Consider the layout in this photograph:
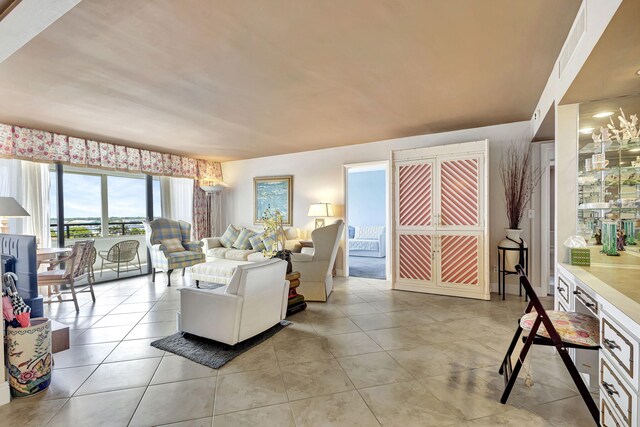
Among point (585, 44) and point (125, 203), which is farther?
point (125, 203)

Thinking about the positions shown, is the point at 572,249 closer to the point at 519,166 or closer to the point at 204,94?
the point at 519,166

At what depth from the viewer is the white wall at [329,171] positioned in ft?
14.7

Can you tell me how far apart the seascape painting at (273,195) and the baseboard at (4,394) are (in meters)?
4.80

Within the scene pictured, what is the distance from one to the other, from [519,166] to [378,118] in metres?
2.15

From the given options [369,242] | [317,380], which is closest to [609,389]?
[317,380]

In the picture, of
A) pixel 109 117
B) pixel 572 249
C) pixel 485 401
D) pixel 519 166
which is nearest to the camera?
pixel 485 401

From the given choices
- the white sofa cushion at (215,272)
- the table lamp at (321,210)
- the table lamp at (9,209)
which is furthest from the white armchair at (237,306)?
the table lamp at (321,210)

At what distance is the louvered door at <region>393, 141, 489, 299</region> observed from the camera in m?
4.22

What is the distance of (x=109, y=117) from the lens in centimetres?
388

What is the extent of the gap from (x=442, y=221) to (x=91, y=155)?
5808mm

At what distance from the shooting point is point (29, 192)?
14.6ft

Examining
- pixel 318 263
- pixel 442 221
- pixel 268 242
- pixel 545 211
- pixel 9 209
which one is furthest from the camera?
pixel 268 242

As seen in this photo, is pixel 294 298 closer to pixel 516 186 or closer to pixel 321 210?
pixel 321 210

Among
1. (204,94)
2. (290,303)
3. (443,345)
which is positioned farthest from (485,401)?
(204,94)
